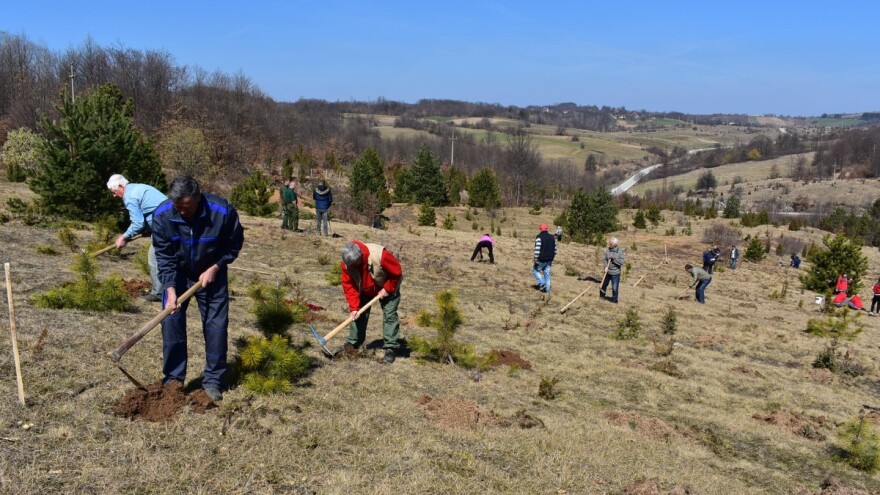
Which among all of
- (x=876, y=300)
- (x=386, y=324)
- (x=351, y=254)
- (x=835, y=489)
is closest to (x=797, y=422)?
(x=835, y=489)

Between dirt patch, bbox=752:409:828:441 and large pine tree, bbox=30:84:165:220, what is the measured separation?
13.0 metres

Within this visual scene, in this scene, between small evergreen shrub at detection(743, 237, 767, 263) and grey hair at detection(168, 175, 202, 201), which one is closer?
grey hair at detection(168, 175, 202, 201)

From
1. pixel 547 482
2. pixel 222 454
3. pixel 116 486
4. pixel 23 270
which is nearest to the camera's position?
pixel 116 486

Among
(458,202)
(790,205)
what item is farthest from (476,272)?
(790,205)

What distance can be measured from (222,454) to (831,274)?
24.9m

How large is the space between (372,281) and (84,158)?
9611 mm

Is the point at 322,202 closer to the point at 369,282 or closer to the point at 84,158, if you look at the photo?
the point at 84,158

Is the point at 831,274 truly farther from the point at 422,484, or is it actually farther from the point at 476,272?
the point at 422,484

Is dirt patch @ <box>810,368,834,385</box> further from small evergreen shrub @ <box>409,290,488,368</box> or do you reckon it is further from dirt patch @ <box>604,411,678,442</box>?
small evergreen shrub @ <box>409,290,488,368</box>

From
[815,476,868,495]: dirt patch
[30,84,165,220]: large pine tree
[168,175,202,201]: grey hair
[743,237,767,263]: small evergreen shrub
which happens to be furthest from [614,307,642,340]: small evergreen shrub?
[743,237,767,263]: small evergreen shrub

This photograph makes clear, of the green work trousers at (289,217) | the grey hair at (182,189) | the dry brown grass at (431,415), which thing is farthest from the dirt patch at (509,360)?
the green work trousers at (289,217)

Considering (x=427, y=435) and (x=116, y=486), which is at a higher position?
(x=116, y=486)

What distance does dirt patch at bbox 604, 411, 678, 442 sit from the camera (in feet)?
20.5

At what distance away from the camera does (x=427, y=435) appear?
4.93m
